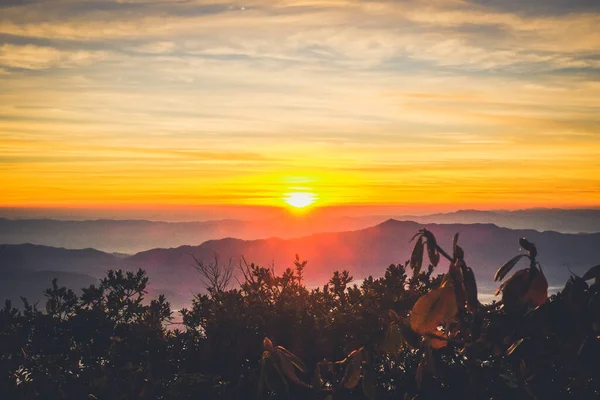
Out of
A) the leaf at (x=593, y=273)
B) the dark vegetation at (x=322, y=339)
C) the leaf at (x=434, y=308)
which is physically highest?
the leaf at (x=593, y=273)

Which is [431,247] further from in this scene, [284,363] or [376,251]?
[376,251]

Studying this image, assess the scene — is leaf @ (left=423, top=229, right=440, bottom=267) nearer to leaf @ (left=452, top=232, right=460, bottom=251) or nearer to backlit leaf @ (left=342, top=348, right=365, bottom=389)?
leaf @ (left=452, top=232, right=460, bottom=251)

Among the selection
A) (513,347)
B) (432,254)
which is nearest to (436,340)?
(513,347)

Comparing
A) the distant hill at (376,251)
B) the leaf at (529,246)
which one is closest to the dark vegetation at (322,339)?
the leaf at (529,246)

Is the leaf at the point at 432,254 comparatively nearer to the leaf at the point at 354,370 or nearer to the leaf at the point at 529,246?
the leaf at the point at 529,246

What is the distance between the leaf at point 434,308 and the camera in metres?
3.40

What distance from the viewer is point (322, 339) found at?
8289 millimetres

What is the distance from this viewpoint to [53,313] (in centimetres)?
1046

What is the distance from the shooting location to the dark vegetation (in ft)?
12.4

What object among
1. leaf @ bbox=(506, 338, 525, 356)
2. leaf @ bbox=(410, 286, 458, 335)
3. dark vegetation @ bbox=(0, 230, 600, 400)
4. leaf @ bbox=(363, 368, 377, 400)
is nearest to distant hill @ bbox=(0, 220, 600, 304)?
dark vegetation @ bbox=(0, 230, 600, 400)

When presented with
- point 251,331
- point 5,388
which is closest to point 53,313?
point 5,388

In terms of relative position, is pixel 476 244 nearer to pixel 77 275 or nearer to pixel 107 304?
pixel 77 275

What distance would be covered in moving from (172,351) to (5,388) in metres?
2.21

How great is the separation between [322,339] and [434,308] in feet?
16.5
